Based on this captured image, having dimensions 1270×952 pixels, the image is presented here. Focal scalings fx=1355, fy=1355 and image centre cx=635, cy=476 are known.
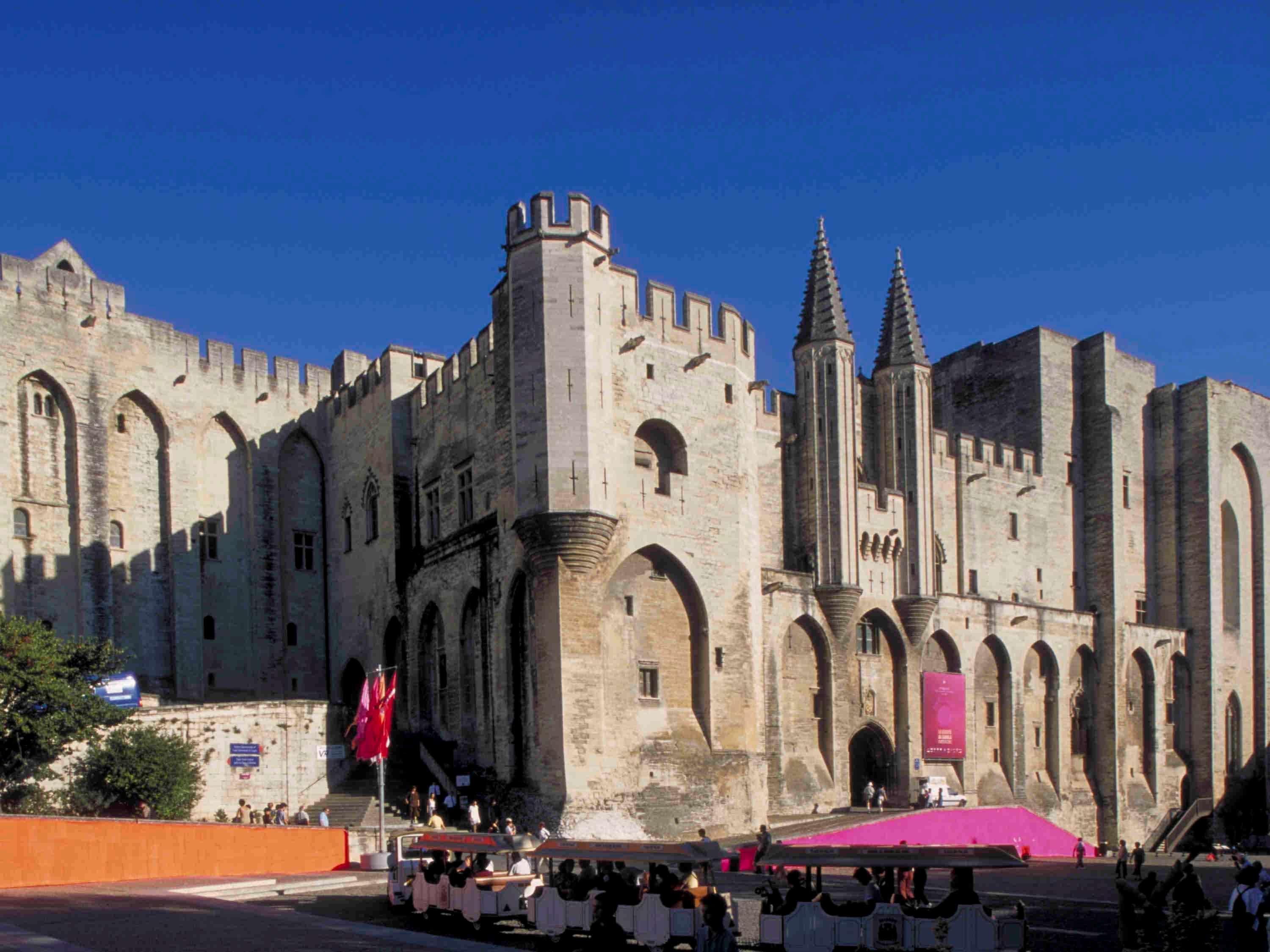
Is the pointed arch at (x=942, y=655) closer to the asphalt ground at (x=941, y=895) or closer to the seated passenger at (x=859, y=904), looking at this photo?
the asphalt ground at (x=941, y=895)

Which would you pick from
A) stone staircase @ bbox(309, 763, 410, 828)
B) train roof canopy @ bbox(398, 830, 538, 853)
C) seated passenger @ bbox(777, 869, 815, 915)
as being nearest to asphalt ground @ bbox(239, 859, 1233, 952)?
seated passenger @ bbox(777, 869, 815, 915)

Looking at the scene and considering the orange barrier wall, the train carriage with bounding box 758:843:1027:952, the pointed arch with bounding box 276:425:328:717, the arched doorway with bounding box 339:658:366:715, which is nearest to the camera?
the train carriage with bounding box 758:843:1027:952

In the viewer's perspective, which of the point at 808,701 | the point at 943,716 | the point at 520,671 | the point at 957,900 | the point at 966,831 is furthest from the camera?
the point at 943,716

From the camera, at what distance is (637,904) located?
15.1 meters

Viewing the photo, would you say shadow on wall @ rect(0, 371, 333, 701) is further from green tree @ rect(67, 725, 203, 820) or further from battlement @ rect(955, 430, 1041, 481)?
battlement @ rect(955, 430, 1041, 481)

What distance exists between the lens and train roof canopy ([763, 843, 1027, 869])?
1381 centimetres

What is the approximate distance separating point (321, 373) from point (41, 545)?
1086cm

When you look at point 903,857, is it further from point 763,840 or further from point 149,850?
point 149,850

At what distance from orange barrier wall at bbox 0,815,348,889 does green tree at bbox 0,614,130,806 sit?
589cm

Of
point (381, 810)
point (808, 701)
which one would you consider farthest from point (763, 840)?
point (808, 701)

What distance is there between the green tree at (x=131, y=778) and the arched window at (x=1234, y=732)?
38.8 meters

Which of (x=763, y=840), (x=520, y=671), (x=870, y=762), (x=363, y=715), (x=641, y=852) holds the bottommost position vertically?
→ (x=870, y=762)

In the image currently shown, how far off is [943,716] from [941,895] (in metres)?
22.1

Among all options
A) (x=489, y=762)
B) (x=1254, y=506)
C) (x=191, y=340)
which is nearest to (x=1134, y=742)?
(x=1254, y=506)
